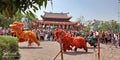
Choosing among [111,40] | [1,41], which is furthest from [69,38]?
[111,40]

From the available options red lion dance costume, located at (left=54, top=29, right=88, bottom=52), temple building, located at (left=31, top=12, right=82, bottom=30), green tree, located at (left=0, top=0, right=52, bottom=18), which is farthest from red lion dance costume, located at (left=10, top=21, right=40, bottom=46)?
temple building, located at (left=31, top=12, right=82, bottom=30)

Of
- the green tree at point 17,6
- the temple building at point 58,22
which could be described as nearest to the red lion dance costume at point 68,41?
the green tree at point 17,6

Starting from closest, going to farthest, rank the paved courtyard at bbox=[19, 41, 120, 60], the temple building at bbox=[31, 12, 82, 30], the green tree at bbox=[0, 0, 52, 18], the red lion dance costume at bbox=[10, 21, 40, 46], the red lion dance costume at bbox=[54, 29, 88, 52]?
the green tree at bbox=[0, 0, 52, 18]
the paved courtyard at bbox=[19, 41, 120, 60]
the red lion dance costume at bbox=[54, 29, 88, 52]
the red lion dance costume at bbox=[10, 21, 40, 46]
the temple building at bbox=[31, 12, 82, 30]

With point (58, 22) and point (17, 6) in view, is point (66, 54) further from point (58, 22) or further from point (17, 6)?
point (58, 22)

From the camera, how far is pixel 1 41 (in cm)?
1191

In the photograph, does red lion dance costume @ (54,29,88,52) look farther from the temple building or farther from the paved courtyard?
the temple building

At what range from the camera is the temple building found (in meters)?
73.1

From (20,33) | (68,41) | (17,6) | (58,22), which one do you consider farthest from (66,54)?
(58,22)

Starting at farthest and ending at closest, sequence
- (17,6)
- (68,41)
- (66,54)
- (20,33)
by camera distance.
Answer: (20,33) → (68,41) → (66,54) → (17,6)

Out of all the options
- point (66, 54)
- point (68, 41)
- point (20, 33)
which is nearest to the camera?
point (66, 54)

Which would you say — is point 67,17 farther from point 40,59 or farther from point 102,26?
point 40,59

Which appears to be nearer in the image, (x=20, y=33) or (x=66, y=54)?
(x=66, y=54)

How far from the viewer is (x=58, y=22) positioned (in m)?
74.9

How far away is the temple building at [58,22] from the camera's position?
2879 inches
